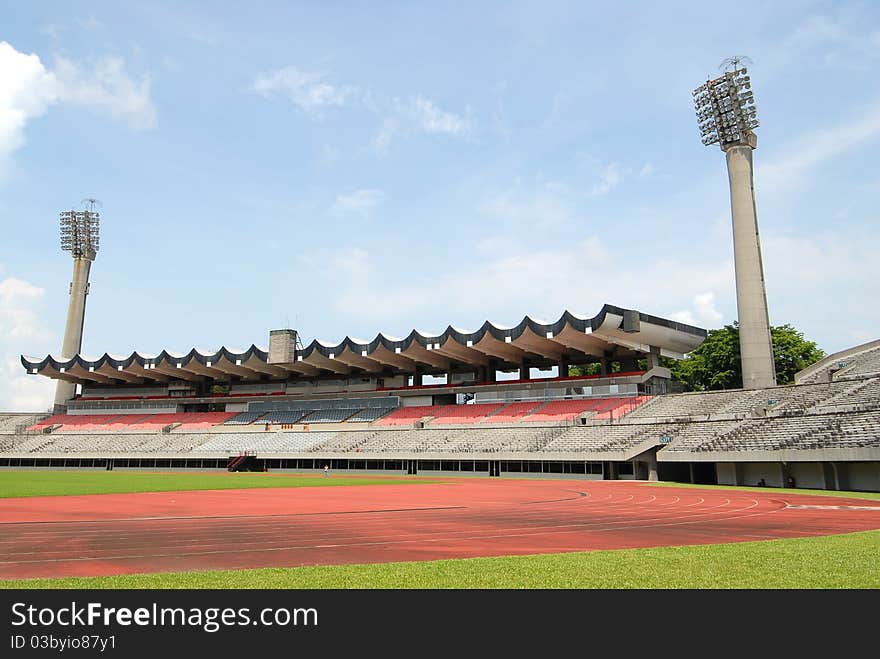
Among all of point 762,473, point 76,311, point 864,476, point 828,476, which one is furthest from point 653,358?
point 76,311

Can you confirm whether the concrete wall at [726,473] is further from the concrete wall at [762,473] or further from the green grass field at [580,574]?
the green grass field at [580,574]

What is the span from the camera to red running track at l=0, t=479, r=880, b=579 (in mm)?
10492

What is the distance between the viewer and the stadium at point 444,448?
12.9 metres

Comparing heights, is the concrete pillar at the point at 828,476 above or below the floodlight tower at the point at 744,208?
below

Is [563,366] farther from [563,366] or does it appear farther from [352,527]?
[352,527]

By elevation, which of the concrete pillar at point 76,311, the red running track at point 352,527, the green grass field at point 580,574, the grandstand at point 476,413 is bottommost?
the red running track at point 352,527

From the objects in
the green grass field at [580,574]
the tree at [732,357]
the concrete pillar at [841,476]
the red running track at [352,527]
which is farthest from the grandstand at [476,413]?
the green grass field at [580,574]

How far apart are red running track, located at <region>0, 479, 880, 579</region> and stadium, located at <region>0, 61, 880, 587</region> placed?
0.11 m

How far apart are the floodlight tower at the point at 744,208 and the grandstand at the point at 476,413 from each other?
4.14 m

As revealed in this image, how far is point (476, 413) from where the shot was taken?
207ft

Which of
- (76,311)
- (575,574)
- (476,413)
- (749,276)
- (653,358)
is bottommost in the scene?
(575,574)

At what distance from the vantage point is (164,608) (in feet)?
19.4

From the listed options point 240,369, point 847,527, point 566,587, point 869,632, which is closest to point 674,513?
point 847,527

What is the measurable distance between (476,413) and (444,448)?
8291 millimetres
